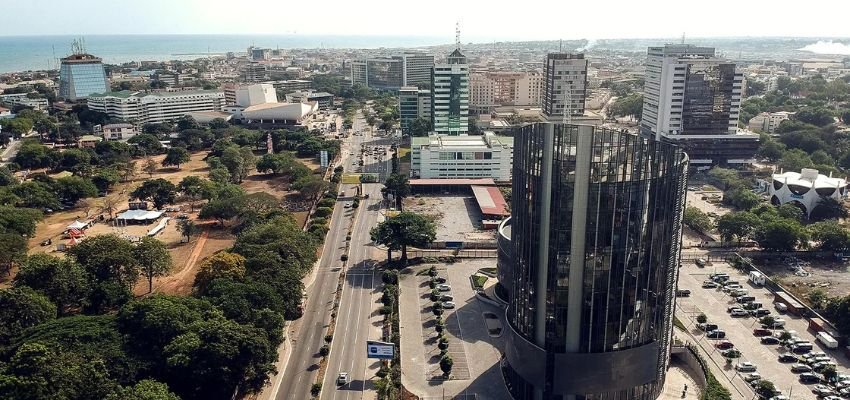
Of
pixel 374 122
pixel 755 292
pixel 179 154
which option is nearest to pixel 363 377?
pixel 755 292

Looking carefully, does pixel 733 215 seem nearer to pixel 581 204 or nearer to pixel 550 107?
pixel 581 204

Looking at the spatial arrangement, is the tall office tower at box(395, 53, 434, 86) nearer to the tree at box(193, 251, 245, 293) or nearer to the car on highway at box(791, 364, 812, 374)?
the tree at box(193, 251, 245, 293)

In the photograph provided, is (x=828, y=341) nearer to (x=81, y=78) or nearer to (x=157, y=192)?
(x=157, y=192)

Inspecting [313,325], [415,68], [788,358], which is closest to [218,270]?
[313,325]

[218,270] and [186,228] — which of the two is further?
[186,228]

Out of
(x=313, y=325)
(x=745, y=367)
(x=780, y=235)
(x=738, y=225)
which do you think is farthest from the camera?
(x=738, y=225)

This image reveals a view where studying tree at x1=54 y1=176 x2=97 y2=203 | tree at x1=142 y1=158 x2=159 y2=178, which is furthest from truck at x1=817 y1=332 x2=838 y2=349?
tree at x1=142 y1=158 x2=159 y2=178
